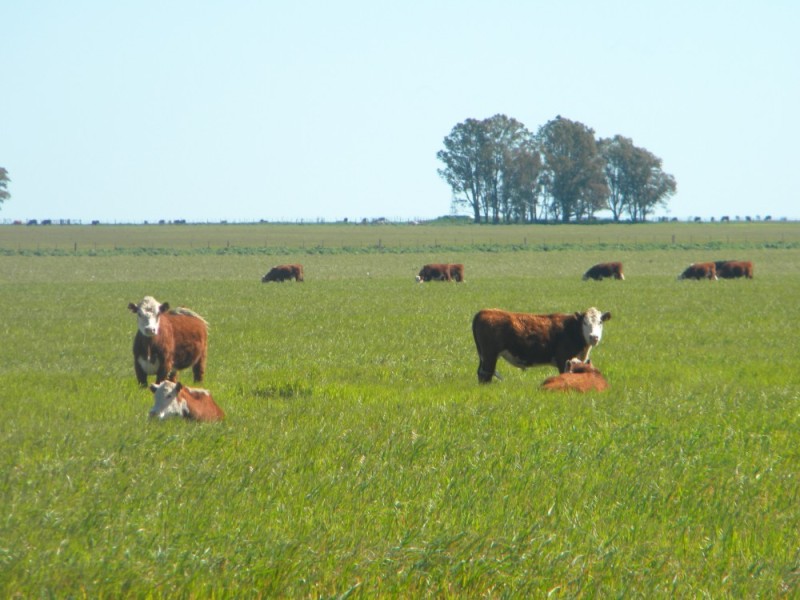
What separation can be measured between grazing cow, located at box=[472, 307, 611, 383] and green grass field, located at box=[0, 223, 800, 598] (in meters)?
0.38

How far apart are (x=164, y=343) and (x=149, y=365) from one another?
1.23 ft

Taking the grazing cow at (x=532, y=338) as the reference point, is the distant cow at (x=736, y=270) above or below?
below

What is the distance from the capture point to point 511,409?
11.2 meters

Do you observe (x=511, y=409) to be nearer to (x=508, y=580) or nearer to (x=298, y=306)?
(x=508, y=580)

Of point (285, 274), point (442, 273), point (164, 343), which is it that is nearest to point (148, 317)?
point (164, 343)

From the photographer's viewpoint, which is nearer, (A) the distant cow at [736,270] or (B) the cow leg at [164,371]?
(B) the cow leg at [164,371]

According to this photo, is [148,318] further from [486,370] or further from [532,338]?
[532,338]

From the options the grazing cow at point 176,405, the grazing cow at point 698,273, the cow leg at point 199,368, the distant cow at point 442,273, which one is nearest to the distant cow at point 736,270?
the grazing cow at point 698,273

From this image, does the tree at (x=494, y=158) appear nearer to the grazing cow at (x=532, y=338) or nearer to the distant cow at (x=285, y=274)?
the distant cow at (x=285, y=274)

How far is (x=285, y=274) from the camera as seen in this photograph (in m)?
46.6

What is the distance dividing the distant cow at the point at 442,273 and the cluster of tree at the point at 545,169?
91.3 m

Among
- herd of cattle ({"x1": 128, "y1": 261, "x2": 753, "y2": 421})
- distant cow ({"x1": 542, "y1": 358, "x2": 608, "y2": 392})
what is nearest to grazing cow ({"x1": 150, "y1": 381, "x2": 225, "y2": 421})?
herd of cattle ({"x1": 128, "y1": 261, "x2": 753, "y2": 421})

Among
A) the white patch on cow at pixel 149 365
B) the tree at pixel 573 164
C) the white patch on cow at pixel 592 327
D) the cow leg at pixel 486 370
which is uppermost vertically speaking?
the tree at pixel 573 164

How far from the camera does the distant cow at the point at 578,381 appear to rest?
1271cm
